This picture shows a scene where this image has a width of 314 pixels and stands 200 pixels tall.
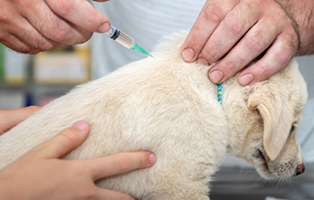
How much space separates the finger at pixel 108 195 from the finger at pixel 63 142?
0.10m

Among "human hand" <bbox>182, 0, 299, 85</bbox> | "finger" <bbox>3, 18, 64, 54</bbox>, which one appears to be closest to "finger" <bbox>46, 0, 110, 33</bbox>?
"finger" <bbox>3, 18, 64, 54</bbox>

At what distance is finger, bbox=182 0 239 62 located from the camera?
2.65ft

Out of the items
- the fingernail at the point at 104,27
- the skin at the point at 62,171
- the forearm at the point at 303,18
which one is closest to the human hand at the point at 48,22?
the fingernail at the point at 104,27

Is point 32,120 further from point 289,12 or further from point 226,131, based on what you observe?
point 289,12

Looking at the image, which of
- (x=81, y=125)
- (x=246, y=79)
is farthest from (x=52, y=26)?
(x=246, y=79)

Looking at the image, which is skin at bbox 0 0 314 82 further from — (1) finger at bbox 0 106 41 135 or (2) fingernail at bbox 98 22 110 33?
→ (1) finger at bbox 0 106 41 135

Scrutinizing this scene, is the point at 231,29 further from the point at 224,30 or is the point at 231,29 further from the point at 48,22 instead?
the point at 48,22

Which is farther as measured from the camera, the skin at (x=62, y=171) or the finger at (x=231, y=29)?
the finger at (x=231, y=29)

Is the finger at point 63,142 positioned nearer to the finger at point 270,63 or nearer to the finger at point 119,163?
the finger at point 119,163

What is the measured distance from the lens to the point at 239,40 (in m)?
0.83

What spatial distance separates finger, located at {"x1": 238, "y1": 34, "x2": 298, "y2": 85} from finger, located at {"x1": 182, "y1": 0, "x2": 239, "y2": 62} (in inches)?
5.0

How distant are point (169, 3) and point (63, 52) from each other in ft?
4.97

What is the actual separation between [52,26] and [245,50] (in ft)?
1.55

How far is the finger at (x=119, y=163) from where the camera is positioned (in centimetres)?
67
